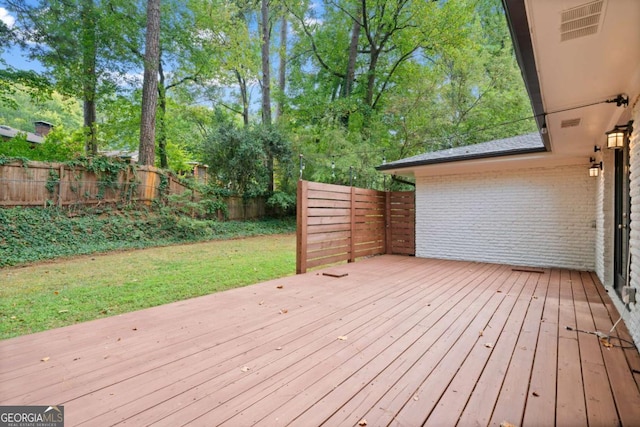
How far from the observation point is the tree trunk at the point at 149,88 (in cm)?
985

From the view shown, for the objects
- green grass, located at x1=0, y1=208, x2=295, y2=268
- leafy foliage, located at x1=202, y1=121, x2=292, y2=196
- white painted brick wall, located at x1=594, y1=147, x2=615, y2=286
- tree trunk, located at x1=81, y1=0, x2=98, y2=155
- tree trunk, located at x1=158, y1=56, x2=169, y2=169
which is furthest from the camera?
tree trunk, located at x1=158, y1=56, x2=169, y2=169

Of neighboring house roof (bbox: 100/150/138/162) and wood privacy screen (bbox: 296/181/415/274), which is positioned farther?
neighboring house roof (bbox: 100/150/138/162)

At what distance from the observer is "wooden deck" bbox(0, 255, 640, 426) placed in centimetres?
158

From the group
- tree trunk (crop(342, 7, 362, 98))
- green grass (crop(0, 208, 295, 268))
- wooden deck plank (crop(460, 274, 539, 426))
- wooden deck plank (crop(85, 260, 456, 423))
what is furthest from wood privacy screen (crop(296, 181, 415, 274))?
tree trunk (crop(342, 7, 362, 98))

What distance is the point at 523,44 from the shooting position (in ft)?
6.99

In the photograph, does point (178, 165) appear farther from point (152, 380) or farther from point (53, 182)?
point (152, 380)

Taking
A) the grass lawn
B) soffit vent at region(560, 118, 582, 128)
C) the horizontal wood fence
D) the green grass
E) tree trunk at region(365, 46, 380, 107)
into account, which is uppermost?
tree trunk at region(365, 46, 380, 107)

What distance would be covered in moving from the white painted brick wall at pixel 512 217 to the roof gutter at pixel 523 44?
381 centimetres

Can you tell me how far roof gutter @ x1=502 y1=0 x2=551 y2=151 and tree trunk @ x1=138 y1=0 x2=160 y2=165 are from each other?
1018 cm

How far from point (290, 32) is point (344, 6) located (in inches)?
138

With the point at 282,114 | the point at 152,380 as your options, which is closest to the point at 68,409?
the point at 152,380

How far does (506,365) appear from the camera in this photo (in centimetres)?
211

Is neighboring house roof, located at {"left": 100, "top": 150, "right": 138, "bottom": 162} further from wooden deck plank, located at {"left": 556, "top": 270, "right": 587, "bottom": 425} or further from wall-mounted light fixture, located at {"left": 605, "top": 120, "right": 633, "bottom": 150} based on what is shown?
wall-mounted light fixture, located at {"left": 605, "top": 120, "right": 633, "bottom": 150}

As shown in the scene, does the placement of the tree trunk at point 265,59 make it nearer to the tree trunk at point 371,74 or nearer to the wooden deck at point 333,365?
the tree trunk at point 371,74
